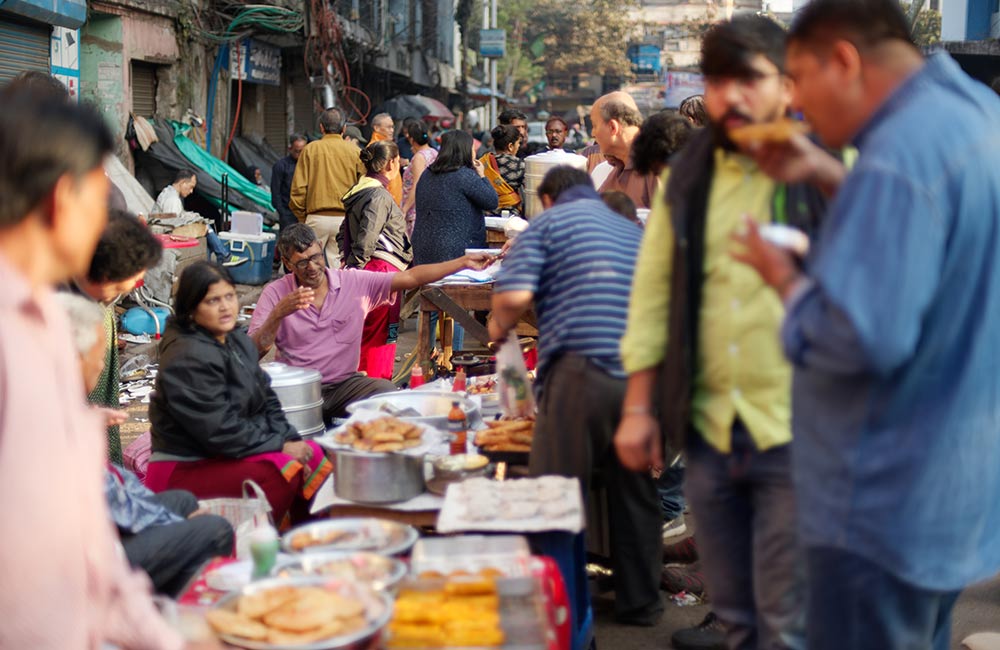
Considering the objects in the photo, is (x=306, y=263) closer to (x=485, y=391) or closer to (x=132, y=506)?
(x=485, y=391)

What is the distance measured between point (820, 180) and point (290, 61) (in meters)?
19.4

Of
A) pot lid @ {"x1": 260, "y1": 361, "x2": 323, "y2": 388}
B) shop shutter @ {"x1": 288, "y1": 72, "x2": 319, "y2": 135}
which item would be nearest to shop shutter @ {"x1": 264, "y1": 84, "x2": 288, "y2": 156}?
shop shutter @ {"x1": 288, "y1": 72, "x2": 319, "y2": 135}

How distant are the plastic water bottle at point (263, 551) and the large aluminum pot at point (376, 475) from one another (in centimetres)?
93

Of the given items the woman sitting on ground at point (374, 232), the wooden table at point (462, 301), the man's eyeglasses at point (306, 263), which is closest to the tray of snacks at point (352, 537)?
the man's eyeglasses at point (306, 263)

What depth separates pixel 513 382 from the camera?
4.77m

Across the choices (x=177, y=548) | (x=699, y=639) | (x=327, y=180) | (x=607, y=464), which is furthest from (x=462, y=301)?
(x=327, y=180)

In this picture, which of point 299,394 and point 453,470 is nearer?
point 453,470

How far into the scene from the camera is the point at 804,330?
2.08 m

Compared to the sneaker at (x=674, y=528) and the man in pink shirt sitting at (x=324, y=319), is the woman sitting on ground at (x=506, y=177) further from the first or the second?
the sneaker at (x=674, y=528)

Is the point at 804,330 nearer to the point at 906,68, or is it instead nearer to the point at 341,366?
the point at 906,68

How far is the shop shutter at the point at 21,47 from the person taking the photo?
10.1m

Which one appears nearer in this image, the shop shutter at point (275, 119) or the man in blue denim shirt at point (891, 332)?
the man in blue denim shirt at point (891, 332)

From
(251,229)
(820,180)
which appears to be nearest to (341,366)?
(820,180)

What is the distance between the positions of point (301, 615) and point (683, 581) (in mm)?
2683
